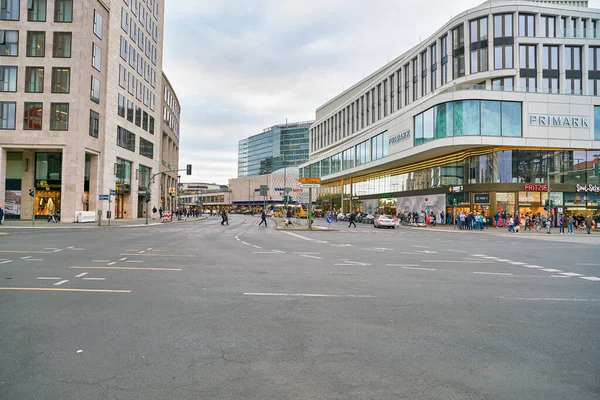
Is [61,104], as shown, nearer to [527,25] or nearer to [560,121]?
[560,121]

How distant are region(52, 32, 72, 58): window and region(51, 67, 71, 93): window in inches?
53.2

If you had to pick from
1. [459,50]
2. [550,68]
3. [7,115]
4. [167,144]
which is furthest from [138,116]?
[550,68]

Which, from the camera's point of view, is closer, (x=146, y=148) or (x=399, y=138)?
(x=399, y=138)

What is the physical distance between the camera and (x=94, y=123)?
41.2 m

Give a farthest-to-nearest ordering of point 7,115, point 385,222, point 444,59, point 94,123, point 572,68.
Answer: point 444,59
point 572,68
point 385,222
point 94,123
point 7,115

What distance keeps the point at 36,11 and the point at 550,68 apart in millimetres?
58305

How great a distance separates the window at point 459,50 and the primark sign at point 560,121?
10.9 meters

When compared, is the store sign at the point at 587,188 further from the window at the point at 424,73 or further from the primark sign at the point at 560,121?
the window at the point at 424,73

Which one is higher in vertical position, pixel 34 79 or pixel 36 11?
pixel 36 11

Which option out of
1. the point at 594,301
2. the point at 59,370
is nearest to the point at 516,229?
the point at 594,301

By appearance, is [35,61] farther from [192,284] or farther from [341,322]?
[341,322]

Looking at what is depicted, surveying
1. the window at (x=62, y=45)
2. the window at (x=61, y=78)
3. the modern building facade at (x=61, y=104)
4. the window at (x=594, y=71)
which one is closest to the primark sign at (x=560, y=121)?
the window at (x=594, y=71)

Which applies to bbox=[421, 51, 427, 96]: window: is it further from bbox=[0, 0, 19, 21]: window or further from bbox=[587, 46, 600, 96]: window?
bbox=[0, 0, 19, 21]: window

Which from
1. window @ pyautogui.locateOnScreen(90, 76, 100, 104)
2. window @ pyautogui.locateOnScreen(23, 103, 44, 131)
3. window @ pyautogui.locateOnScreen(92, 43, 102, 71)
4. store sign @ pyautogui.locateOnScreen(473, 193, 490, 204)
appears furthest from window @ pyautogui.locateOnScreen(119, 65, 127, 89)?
store sign @ pyautogui.locateOnScreen(473, 193, 490, 204)
